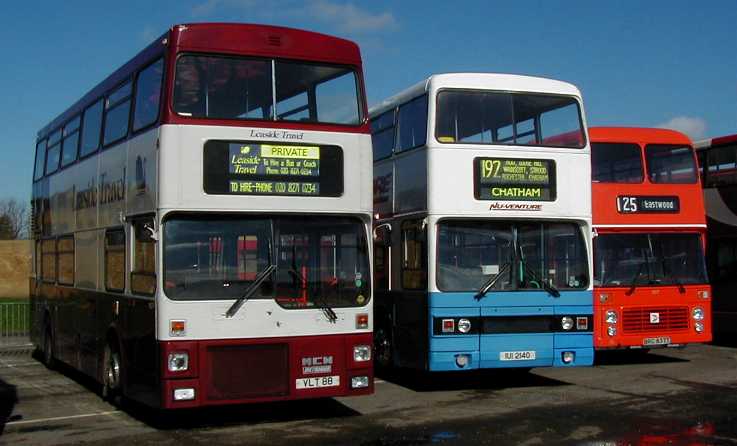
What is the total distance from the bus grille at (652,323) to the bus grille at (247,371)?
7.77 m

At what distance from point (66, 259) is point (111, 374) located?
3563 mm

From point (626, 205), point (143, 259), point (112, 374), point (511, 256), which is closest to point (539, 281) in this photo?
point (511, 256)

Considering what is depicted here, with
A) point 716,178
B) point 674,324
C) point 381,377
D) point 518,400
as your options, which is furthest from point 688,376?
point 716,178

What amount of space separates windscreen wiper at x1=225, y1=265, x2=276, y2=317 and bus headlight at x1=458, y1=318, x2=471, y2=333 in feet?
12.2

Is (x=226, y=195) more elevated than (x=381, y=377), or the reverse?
(x=226, y=195)

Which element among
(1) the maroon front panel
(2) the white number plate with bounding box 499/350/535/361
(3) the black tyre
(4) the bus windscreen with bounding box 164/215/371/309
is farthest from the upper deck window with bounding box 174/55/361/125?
(2) the white number plate with bounding box 499/350/535/361

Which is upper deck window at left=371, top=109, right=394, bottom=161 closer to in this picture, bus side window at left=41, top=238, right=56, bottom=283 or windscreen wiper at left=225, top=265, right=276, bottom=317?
windscreen wiper at left=225, top=265, right=276, bottom=317

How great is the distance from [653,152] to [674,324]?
3.05 meters

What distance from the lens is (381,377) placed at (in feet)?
53.5

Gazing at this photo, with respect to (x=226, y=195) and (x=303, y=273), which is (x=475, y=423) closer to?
(x=303, y=273)

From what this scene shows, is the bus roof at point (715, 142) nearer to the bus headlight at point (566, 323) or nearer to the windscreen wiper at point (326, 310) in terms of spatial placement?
the bus headlight at point (566, 323)

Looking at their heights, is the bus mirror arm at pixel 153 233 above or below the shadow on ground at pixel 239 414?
above

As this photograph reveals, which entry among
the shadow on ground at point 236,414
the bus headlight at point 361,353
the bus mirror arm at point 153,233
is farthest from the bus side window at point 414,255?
the bus mirror arm at point 153,233

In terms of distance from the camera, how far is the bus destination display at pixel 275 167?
424 inches
